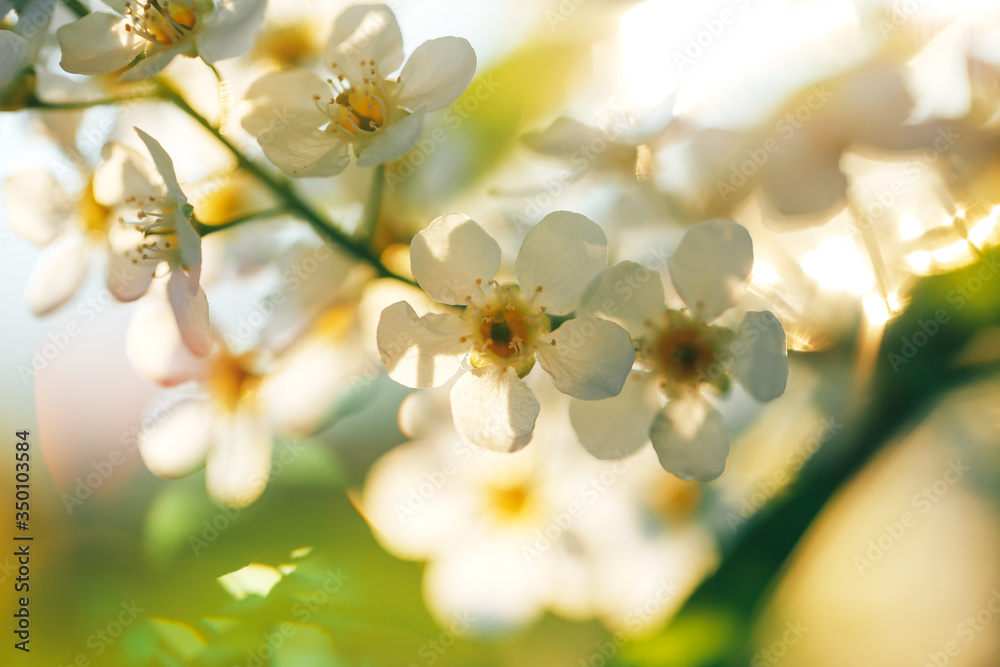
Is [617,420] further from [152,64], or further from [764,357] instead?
[152,64]

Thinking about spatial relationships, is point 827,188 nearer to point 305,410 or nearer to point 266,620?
point 305,410

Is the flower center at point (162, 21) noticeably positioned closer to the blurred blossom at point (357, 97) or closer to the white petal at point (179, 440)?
the blurred blossom at point (357, 97)

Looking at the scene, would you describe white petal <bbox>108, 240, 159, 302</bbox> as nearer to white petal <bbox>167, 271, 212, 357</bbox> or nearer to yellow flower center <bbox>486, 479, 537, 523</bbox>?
white petal <bbox>167, 271, 212, 357</bbox>

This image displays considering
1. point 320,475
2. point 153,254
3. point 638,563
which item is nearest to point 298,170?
point 153,254

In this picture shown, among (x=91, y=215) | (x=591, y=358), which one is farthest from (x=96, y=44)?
(x=591, y=358)

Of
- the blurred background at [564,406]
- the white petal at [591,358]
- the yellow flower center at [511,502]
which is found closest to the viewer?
the white petal at [591,358]

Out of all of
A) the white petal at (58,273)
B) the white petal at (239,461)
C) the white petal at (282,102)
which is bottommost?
the white petal at (239,461)

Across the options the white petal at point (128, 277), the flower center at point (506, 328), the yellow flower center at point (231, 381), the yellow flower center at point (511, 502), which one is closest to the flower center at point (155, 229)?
the white petal at point (128, 277)
